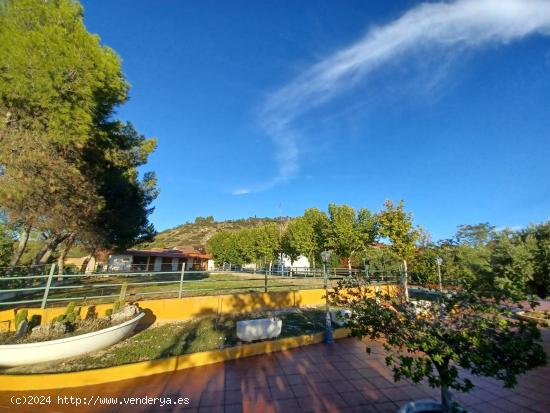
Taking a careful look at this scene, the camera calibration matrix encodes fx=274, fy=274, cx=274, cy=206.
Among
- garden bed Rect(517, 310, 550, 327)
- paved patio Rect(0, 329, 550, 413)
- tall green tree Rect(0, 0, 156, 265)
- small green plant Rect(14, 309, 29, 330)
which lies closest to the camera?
garden bed Rect(517, 310, 550, 327)

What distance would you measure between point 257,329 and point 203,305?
300cm

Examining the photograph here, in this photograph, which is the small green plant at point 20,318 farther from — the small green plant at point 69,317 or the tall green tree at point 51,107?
the tall green tree at point 51,107

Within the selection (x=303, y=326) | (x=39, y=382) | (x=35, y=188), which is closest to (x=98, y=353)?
(x=39, y=382)

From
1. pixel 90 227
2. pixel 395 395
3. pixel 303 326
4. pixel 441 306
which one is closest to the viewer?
pixel 441 306

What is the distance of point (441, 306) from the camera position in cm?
284

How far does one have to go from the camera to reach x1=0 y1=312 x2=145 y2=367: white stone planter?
13.9ft

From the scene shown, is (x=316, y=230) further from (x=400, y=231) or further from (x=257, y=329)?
(x=257, y=329)

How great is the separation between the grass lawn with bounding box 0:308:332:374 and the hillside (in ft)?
279

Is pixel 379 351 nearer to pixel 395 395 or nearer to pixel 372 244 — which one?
pixel 395 395

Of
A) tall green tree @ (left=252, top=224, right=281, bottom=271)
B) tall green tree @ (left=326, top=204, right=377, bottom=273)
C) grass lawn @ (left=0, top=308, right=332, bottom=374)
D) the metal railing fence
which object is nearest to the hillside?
tall green tree @ (left=252, top=224, right=281, bottom=271)

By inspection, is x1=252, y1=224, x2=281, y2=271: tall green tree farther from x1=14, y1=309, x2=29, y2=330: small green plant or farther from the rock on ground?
x1=14, y1=309, x2=29, y2=330: small green plant

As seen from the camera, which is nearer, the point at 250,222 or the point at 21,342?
the point at 21,342

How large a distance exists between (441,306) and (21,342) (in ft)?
20.4

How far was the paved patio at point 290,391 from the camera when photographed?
3.48 m
